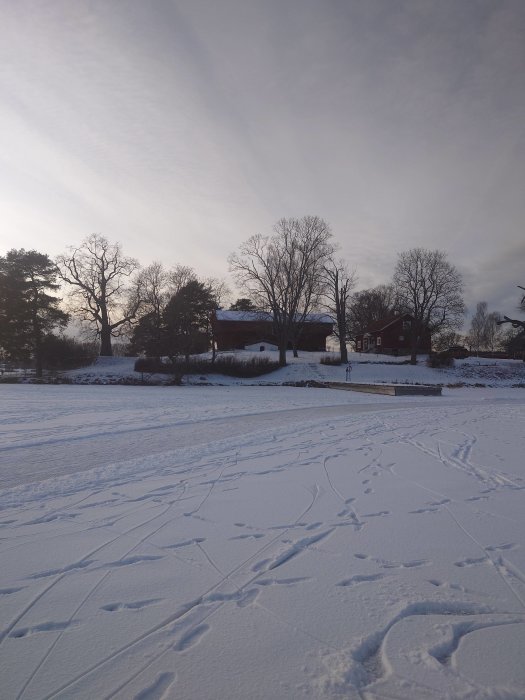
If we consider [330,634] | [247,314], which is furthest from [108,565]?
[247,314]

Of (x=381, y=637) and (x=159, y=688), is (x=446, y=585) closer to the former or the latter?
(x=381, y=637)

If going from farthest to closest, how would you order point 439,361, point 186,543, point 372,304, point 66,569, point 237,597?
1. point 372,304
2. point 439,361
3. point 186,543
4. point 66,569
5. point 237,597

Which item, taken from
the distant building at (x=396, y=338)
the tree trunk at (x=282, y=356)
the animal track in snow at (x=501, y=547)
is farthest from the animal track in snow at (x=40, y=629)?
the distant building at (x=396, y=338)

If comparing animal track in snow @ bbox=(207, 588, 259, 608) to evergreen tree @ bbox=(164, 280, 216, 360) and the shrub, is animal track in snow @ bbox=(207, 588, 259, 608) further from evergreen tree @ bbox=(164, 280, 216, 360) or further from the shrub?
the shrub

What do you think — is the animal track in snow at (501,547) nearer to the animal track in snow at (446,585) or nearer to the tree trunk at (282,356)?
the animal track in snow at (446,585)

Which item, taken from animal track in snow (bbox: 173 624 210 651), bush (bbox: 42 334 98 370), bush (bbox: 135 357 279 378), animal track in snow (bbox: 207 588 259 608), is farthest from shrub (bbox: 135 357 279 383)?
animal track in snow (bbox: 173 624 210 651)

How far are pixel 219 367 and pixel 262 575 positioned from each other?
113 feet

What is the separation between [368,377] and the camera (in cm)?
4016

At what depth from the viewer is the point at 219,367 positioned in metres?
37.8

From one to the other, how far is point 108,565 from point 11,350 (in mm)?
38931

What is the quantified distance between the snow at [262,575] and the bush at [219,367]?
29.0 meters

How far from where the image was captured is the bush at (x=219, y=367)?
121ft

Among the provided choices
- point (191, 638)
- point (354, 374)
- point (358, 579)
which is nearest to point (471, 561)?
point (358, 579)

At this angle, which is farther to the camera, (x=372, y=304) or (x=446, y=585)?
(x=372, y=304)
